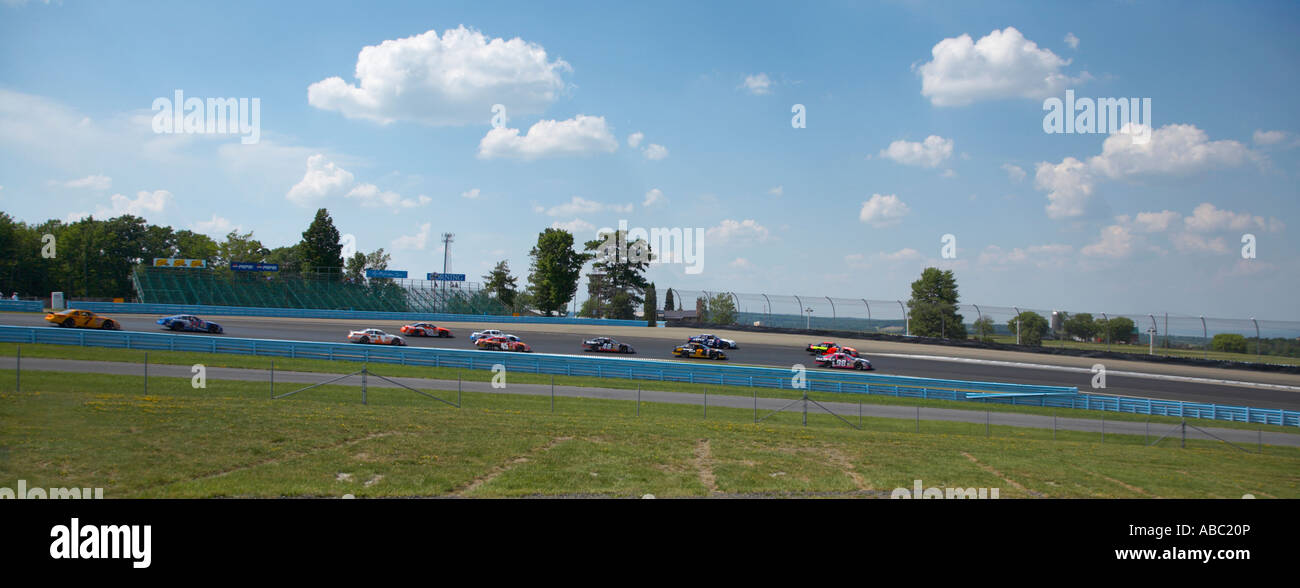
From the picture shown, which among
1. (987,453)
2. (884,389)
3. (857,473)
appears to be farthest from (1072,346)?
(857,473)

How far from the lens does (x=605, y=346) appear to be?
1583 inches

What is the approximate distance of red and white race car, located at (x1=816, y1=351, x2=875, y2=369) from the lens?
123 ft

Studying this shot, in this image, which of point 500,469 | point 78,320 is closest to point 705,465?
point 500,469

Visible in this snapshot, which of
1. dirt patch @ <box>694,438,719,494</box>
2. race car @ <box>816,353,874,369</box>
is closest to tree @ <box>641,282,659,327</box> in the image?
race car @ <box>816,353,874,369</box>

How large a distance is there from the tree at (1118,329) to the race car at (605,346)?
3943 centimetres

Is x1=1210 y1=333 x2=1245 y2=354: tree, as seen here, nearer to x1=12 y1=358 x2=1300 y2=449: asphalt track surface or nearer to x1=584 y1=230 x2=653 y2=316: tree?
x1=12 y1=358 x2=1300 y2=449: asphalt track surface

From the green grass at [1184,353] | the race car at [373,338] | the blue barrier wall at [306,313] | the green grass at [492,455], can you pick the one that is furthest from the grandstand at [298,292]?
the green grass at [1184,353]

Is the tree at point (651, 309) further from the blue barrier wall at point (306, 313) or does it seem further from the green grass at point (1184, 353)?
the green grass at point (1184, 353)

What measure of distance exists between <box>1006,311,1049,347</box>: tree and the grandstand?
53.6m
